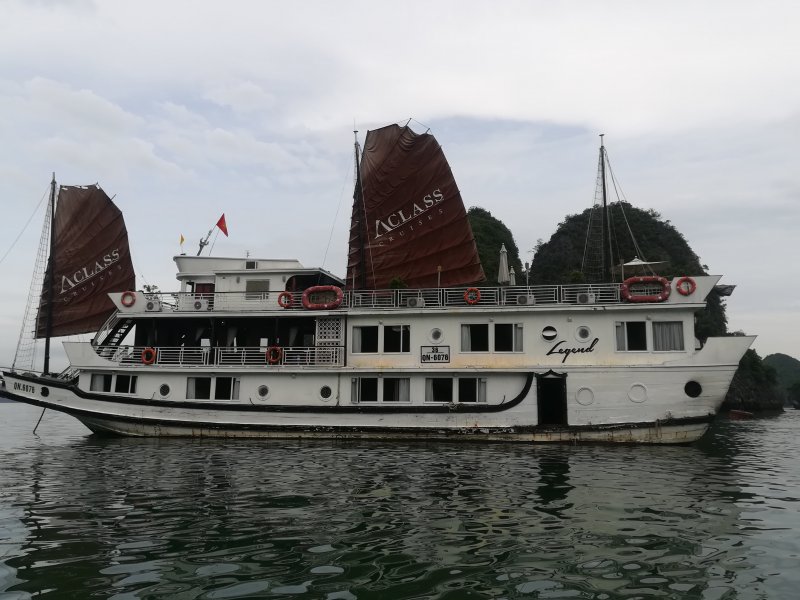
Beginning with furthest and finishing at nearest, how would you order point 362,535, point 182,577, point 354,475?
1. point 354,475
2. point 362,535
3. point 182,577

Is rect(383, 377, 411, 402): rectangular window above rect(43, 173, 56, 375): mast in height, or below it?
below

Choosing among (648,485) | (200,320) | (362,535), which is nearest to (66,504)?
(362,535)

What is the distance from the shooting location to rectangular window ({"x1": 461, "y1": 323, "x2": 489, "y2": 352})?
55.1 feet

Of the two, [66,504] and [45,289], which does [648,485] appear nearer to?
[66,504]

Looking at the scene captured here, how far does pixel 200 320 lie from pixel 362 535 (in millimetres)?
13400

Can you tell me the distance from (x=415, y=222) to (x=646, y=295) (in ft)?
26.6

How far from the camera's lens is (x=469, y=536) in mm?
6828

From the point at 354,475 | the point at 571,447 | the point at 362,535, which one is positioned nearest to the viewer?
the point at 362,535

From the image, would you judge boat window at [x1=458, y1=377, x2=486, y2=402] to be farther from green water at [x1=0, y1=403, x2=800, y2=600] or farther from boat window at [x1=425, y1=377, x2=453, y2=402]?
green water at [x1=0, y1=403, x2=800, y2=600]

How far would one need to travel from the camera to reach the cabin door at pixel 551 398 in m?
Answer: 15.8

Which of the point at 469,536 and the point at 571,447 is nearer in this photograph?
the point at 469,536

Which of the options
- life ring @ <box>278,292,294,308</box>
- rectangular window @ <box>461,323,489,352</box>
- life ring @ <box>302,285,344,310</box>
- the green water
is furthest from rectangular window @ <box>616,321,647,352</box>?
life ring @ <box>278,292,294,308</box>

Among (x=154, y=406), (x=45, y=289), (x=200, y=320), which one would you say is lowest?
(x=154, y=406)

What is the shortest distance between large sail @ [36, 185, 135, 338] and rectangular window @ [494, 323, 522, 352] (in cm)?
1443
